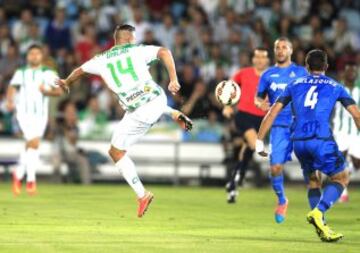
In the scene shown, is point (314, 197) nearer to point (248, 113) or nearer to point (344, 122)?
point (248, 113)

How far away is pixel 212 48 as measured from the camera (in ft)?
82.0

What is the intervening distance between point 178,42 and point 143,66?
10.5 metres

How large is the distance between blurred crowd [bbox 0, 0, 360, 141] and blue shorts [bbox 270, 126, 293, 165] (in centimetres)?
826

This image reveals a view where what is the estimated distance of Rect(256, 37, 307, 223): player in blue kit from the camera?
15070 mm

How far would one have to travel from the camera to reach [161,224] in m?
14.1

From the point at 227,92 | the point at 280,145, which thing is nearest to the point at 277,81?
Answer: the point at 227,92

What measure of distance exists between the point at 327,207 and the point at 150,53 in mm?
3351

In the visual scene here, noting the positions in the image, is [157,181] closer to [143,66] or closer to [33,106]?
[33,106]

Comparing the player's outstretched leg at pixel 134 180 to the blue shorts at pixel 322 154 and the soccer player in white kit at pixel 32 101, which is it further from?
→ the soccer player in white kit at pixel 32 101

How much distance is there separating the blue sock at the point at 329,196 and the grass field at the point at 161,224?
0.40m

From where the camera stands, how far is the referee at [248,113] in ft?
60.1

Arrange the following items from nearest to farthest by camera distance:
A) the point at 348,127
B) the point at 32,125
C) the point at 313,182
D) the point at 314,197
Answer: the point at 314,197 → the point at 313,182 → the point at 348,127 → the point at 32,125

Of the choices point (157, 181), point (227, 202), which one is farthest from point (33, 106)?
point (157, 181)

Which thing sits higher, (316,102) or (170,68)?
(170,68)
